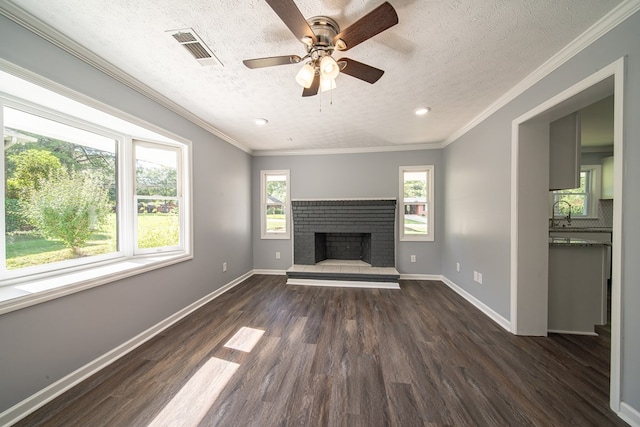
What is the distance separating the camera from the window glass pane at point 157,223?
2.35 metres

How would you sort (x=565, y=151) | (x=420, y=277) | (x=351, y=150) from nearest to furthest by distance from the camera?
(x=565, y=151), (x=420, y=277), (x=351, y=150)

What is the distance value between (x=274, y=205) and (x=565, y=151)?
13.4 ft

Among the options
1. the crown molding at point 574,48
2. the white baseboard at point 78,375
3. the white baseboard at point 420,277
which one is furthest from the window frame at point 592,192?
the white baseboard at point 78,375

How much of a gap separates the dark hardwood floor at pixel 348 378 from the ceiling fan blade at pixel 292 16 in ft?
7.36

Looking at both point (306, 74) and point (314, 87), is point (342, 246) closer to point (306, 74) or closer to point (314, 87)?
point (314, 87)

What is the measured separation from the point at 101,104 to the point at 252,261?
317cm

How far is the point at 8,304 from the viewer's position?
1227mm

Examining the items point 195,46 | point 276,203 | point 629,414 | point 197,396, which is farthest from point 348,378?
point 276,203

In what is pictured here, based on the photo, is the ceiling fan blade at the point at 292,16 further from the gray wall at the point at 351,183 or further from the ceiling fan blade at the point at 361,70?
the gray wall at the point at 351,183

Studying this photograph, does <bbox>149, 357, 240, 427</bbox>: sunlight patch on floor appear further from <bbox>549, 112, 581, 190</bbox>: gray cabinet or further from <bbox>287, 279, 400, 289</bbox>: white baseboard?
<bbox>549, 112, 581, 190</bbox>: gray cabinet

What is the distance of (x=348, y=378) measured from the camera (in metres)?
1.57

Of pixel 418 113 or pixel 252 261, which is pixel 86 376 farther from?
pixel 418 113

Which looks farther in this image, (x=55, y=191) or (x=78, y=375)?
(x=55, y=191)

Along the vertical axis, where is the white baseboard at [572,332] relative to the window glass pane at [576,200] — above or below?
below
